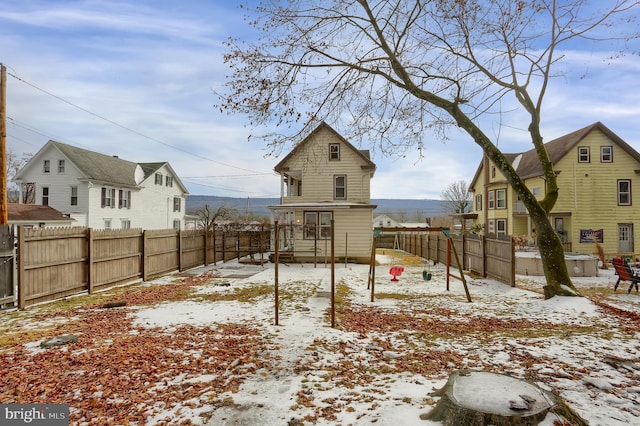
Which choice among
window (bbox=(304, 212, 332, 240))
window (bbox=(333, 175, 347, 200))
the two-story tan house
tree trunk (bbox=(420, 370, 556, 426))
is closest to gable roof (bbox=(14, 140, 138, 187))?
the two-story tan house

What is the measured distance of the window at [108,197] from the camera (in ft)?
98.4

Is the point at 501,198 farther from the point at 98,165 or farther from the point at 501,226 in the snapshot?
the point at 98,165

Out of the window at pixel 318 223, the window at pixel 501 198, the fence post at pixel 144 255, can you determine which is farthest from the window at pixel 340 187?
the window at pixel 501 198

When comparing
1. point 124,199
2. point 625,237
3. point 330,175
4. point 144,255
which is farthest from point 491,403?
point 124,199

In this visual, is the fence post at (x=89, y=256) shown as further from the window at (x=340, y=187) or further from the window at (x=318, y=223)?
the window at (x=340, y=187)

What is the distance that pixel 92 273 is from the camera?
36.0 feet

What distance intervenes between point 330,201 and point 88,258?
13.4m

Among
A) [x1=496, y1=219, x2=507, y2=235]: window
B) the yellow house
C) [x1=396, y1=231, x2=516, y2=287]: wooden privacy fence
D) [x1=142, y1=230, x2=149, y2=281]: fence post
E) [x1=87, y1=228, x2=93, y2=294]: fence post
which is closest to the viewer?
[x1=87, y1=228, x2=93, y2=294]: fence post

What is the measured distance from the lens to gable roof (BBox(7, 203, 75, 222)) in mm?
24219

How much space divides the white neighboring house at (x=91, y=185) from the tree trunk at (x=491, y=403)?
32521 mm

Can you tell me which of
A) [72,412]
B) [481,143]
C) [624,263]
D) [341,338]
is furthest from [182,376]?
[624,263]

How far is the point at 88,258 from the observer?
10.8m

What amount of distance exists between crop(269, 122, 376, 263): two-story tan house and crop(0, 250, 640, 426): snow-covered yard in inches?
406

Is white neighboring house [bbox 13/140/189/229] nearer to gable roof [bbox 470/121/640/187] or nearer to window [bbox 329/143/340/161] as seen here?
window [bbox 329/143/340/161]
